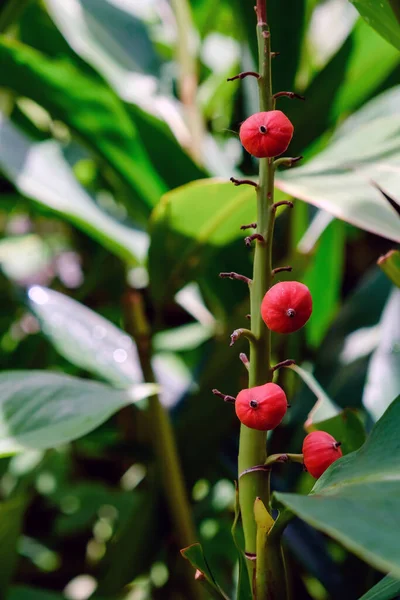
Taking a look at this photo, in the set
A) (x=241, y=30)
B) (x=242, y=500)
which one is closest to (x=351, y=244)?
(x=241, y=30)

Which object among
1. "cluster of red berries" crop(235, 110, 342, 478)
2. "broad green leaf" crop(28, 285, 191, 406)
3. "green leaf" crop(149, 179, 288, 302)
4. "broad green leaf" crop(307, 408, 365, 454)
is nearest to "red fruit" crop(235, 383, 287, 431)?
"cluster of red berries" crop(235, 110, 342, 478)

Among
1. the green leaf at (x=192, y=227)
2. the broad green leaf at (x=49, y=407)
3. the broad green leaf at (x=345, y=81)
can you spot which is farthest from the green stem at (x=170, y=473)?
the broad green leaf at (x=345, y=81)

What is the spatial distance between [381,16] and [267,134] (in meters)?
0.13

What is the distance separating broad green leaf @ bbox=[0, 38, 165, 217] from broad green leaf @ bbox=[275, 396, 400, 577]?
1.40ft

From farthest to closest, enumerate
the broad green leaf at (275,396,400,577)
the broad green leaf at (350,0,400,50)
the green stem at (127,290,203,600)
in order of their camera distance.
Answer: the green stem at (127,290,203,600), the broad green leaf at (350,0,400,50), the broad green leaf at (275,396,400,577)

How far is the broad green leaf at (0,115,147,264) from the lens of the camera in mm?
593

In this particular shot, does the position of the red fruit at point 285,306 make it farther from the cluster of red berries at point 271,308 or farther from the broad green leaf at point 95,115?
the broad green leaf at point 95,115

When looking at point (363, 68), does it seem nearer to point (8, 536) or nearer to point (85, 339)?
point (85, 339)

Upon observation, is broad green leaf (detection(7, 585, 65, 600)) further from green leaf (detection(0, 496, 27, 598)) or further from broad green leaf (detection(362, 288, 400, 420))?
broad green leaf (detection(362, 288, 400, 420))

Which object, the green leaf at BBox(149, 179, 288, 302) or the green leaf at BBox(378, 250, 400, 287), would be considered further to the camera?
the green leaf at BBox(149, 179, 288, 302)

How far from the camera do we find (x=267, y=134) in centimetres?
24

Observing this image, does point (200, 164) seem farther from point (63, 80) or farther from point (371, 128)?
point (371, 128)

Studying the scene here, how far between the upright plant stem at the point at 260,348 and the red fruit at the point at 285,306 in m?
0.01

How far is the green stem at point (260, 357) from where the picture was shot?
25 cm
